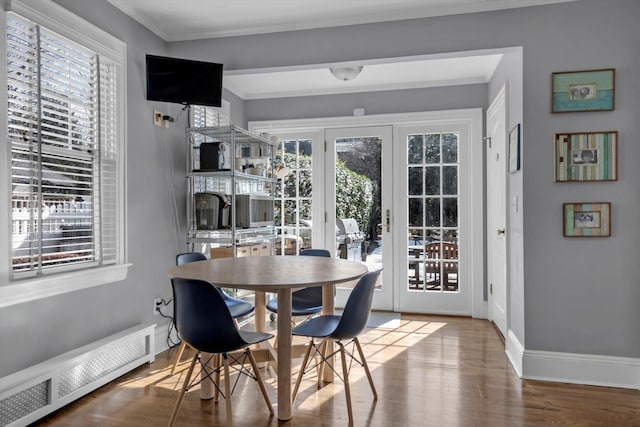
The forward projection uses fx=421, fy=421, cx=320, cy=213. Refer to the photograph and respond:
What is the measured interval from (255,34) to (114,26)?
3.21 ft

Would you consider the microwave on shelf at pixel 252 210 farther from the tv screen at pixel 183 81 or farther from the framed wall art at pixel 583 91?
the framed wall art at pixel 583 91

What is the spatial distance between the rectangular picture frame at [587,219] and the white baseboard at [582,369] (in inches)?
31.5

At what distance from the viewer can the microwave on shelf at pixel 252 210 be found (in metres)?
3.66

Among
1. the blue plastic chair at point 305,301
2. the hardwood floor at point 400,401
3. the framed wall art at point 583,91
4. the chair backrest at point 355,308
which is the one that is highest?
the framed wall art at point 583,91

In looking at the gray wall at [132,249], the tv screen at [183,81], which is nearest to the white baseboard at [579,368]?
the gray wall at [132,249]

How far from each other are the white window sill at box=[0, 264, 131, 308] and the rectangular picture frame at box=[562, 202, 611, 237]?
9.80 ft

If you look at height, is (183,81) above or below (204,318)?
above

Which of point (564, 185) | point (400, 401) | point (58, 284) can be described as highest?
point (564, 185)

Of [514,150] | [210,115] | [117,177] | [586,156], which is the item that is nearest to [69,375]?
[117,177]

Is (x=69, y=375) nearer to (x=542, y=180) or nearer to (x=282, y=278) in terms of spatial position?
(x=282, y=278)

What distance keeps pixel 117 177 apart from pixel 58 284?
816 mm

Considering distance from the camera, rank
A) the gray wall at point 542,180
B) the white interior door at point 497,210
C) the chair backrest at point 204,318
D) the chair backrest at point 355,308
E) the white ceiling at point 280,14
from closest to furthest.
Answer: the chair backrest at point 204,318, the chair backrest at point 355,308, the gray wall at point 542,180, the white ceiling at point 280,14, the white interior door at point 497,210

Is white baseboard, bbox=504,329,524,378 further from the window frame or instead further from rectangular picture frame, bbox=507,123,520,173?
the window frame

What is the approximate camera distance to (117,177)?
2877 millimetres
